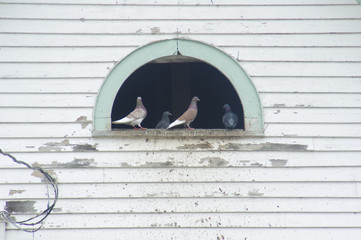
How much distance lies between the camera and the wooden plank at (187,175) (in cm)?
491

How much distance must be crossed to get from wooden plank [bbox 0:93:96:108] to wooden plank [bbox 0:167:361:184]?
0.63 metres

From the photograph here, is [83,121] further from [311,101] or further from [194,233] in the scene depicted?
[311,101]

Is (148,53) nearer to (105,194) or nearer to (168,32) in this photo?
(168,32)

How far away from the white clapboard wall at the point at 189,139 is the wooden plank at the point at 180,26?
0.03 ft

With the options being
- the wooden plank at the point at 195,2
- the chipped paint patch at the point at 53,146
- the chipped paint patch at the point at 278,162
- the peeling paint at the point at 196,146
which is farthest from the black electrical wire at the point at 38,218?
the chipped paint patch at the point at 278,162

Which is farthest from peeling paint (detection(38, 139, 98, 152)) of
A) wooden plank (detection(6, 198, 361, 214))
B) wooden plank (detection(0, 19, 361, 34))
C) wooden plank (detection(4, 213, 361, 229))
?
wooden plank (detection(0, 19, 361, 34))

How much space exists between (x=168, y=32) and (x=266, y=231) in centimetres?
217

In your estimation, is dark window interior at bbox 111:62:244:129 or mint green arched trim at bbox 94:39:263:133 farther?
dark window interior at bbox 111:62:244:129

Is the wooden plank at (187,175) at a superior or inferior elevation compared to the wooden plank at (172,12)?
inferior

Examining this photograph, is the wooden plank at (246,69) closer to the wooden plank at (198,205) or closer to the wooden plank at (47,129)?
the wooden plank at (47,129)

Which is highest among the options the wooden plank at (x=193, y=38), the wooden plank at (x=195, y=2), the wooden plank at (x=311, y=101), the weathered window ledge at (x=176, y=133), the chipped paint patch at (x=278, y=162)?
the wooden plank at (x=195, y=2)

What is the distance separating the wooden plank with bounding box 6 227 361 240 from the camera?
191 inches

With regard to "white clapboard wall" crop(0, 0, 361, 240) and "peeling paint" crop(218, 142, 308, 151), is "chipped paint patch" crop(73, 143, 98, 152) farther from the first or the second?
"peeling paint" crop(218, 142, 308, 151)

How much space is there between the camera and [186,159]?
4980 millimetres
